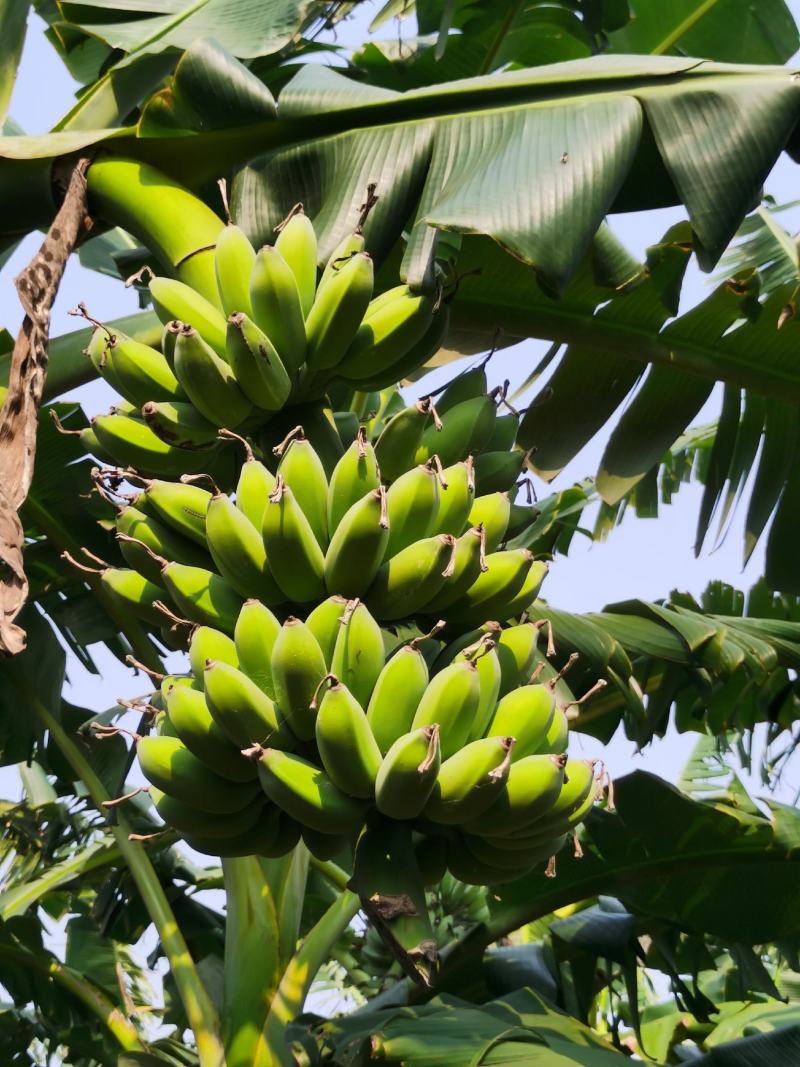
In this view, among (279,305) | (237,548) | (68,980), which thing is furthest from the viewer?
(68,980)

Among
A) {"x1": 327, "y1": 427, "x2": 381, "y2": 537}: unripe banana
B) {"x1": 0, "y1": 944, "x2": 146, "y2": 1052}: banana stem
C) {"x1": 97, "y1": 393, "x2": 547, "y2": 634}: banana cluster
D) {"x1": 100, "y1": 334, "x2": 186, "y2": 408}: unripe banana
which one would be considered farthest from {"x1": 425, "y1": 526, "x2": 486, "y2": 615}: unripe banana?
{"x1": 0, "y1": 944, "x2": 146, "y2": 1052}: banana stem

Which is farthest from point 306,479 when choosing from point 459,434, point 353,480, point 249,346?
point 459,434

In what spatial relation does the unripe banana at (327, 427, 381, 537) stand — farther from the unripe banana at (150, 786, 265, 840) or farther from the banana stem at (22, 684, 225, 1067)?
the banana stem at (22, 684, 225, 1067)

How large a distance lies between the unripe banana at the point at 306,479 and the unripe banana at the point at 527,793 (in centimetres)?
36

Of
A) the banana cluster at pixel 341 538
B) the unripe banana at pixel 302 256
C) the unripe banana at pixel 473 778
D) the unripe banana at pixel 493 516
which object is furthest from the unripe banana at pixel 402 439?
the unripe banana at pixel 473 778

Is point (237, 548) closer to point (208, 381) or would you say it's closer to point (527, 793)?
point (208, 381)

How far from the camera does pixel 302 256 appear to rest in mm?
1525

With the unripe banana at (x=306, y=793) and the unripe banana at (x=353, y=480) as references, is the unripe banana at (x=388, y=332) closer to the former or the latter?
the unripe banana at (x=353, y=480)

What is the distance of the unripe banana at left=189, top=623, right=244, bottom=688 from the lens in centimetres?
127

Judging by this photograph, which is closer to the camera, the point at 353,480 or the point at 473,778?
the point at 473,778

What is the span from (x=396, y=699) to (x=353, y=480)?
0.94 ft

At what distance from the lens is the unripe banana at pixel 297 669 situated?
1178 mm

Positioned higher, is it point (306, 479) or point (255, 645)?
point (306, 479)

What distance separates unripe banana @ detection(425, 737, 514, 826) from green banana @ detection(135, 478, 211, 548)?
18.3 inches
